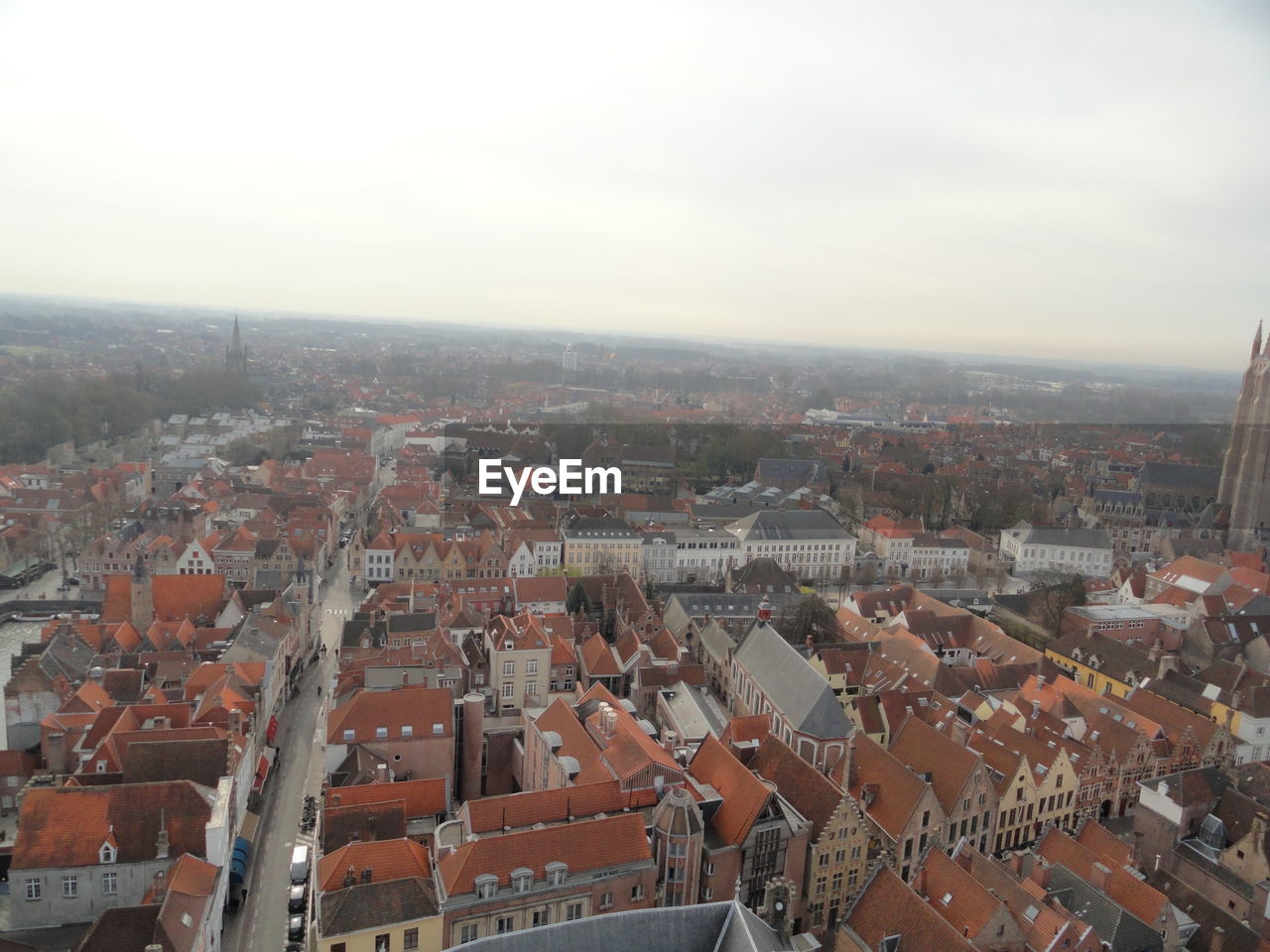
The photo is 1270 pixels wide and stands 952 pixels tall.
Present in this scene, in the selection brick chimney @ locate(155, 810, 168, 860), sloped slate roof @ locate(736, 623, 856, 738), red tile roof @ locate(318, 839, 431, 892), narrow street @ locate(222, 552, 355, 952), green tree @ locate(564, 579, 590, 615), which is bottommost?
narrow street @ locate(222, 552, 355, 952)

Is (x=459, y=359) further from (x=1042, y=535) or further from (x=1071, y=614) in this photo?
(x=1071, y=614)

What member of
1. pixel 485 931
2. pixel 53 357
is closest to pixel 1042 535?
pixel 485 931

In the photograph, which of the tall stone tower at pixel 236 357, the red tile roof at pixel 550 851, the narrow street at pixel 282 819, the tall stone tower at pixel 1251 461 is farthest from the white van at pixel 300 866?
the tall stone tower at pixel 236 357

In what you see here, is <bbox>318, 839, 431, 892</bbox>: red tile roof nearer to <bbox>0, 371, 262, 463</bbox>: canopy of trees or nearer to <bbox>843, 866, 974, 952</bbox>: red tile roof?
<bbox>843, 866, 974, 952</bbox>: red tile roof

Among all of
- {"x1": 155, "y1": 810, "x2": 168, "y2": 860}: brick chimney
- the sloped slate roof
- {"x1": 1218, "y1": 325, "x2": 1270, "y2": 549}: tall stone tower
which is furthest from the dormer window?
{"x1": 1218, "y1": 325, "x2": 1270, "y2": 549}: tall stone tower

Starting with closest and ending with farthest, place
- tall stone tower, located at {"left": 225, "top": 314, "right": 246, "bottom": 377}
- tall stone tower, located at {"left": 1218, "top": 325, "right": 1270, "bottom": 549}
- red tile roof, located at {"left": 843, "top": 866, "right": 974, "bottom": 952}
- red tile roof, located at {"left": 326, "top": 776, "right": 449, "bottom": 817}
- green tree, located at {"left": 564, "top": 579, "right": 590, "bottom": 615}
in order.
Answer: red tile roof, located at {"left": 843, "top": 866, "right": 974, "bottom": 952}, red tile roof, located at {"left": 326, "top": 776, "right": 449, "bottom": 817}, green tree, located at {"left": 564, "top": 579, "right": 590, "bottom": 615}, tall stone tower, located at {"left": 1218, "top": 325, "right": 1270, "bottom": 549}, tall stone tower, located at {"left": 225, "top": 314, "right": 246, "bottom": 377}

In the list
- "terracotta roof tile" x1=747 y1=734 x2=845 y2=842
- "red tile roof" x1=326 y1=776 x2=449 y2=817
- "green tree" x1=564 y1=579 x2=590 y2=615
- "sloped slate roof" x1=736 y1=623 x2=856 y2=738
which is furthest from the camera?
"green tree" x1=564 y1=579 x2=590 y2=615

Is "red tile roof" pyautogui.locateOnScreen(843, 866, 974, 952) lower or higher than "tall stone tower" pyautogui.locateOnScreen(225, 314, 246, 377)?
lower

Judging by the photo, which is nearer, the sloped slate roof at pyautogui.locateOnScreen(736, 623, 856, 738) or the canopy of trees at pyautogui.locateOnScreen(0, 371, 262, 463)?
the sloped slate roof at pyautogui.locateOnScreen(736, 623, 856, 738)
